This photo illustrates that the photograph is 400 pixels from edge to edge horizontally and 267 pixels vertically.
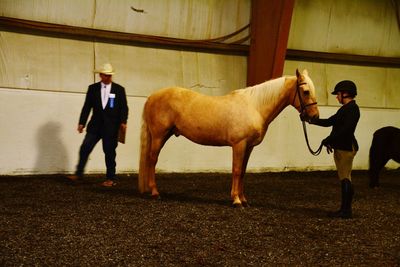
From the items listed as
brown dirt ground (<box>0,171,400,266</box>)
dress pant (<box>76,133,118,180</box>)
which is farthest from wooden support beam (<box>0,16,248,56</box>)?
brown dirt ground (<box>0,171,400,266</box>)

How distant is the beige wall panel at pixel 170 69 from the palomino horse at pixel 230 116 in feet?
9.54

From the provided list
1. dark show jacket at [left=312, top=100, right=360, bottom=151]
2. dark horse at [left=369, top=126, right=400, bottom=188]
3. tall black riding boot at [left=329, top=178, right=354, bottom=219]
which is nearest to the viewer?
dark show jacket at [left=312, top=100, right=360, bottom=151]

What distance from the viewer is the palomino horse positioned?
21.7 feet

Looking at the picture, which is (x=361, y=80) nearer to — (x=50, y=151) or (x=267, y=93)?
(x=267, y=93)

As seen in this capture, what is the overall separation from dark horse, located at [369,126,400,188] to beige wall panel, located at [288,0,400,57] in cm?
296

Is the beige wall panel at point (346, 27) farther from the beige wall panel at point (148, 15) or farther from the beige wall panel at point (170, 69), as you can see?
the beige wall panel at point (170, 69)

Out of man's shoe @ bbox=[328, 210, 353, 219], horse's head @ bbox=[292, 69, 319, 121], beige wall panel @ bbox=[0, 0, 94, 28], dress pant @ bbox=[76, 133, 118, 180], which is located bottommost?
man's shoe @ bbox=[328, 210, 353, 219]

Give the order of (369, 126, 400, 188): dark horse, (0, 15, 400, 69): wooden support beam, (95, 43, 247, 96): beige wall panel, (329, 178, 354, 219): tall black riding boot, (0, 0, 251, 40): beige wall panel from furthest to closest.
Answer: (95, 43, 247, 96): beige wall panel, (369, 126, 400, 188): dark horse, (0, 0, 251, 40): beige wall panel, (0, 15, 400, 69): wooden support beam, (329, 178, 354, 219): tall black riding boot

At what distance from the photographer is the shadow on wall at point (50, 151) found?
930cm

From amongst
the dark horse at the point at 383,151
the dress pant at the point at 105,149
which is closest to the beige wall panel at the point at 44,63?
the dress pant at the point at 105,149

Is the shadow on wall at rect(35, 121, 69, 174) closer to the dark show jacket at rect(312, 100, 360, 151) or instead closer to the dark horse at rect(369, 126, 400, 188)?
the dark show jacket at rect(312, 100, 360, 151)

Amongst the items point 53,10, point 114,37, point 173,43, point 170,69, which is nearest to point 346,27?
point 173,43

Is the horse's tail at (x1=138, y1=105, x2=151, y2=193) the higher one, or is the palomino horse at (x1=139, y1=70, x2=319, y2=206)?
the palomino horse at (x1=139, y1=70, x2=319, y2=206)

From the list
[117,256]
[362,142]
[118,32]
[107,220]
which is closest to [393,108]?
[362,142]
